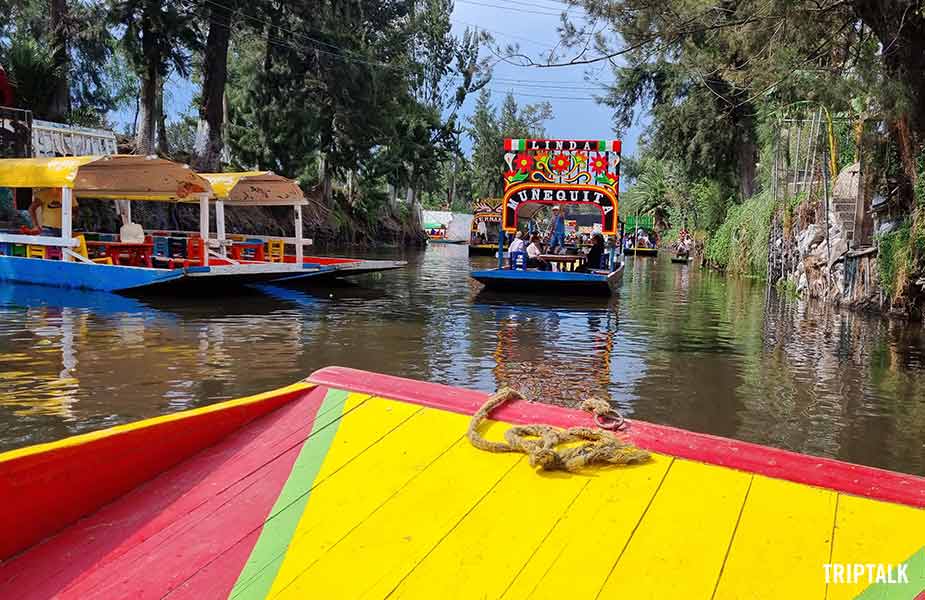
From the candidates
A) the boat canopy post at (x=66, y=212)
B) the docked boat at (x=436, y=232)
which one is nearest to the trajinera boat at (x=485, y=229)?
the docked boat at (x=436, y=232)

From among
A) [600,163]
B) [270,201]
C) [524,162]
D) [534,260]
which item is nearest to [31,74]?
[270,201]

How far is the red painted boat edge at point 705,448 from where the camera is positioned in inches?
104

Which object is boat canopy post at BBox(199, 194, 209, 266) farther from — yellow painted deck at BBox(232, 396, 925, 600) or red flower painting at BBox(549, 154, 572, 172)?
yellow painted deck at BBox(232, 396, 925, 600)

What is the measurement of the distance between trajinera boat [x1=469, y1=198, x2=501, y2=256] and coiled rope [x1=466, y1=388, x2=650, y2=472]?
112 feet

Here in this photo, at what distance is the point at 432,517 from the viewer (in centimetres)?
284

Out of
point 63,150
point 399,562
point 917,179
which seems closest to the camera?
point 399,562

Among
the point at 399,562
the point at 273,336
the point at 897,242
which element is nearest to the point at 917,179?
the point at 897,242

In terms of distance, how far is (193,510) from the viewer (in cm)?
320

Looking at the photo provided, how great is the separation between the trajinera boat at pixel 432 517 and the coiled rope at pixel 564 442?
0.13 ft

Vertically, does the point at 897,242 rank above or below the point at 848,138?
below

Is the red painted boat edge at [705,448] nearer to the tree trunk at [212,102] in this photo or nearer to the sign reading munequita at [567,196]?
the sign reading munequita at [567,196]

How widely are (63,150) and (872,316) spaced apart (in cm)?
2123

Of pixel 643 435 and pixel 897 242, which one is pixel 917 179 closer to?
pixel 897 242

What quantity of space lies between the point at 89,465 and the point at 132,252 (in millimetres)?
14183
